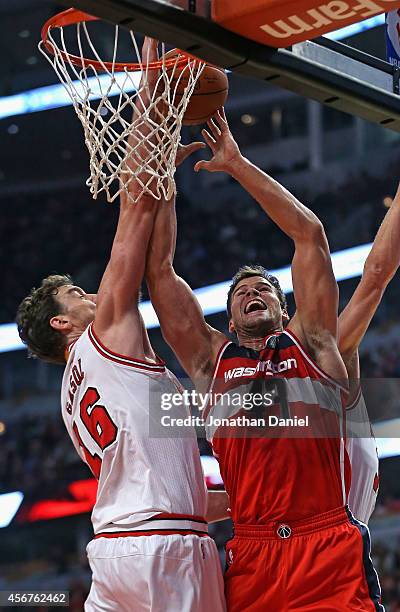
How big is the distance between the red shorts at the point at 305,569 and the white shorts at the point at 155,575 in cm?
13

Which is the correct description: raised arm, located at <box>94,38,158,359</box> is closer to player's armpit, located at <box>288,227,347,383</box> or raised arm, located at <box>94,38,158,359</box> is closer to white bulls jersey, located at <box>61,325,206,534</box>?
white bulls jersey, located at <box>61,325,206,534</box>

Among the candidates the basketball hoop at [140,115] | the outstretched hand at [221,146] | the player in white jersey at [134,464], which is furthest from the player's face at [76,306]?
the outstretched hand at [221,146]

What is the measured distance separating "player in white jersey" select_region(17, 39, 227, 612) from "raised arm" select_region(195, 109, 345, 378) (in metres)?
0.50

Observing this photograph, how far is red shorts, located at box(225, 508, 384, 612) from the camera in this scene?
356 cm

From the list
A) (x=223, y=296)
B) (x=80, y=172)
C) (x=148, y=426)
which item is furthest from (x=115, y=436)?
(x=80, y=172)

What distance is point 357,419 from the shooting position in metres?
4.43

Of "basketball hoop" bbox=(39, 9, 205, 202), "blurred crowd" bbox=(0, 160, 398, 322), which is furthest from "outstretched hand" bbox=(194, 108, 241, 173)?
"blurred crowd" bbox=(0, 160, 398, 322)

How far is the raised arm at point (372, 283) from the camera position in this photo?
14.3 ft

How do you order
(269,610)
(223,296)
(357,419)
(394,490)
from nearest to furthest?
(269,610), (357,419), (394,490), (223,296)

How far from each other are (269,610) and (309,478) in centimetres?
52

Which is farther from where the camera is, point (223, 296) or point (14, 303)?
point (14, 303)

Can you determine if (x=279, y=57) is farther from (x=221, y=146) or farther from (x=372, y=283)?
(x=372, y=283)

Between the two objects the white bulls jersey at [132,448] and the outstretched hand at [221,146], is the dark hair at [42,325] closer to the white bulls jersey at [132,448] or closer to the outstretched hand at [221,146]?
the white bulls jersey at [132,448]

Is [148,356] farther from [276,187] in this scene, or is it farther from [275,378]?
[276,187]
